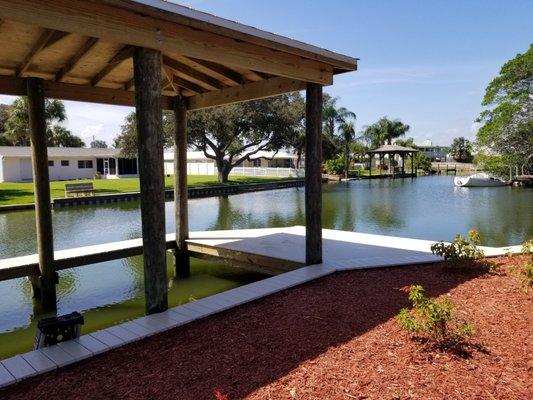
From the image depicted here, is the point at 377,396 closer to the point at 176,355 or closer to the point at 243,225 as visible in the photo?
the point at 176,355

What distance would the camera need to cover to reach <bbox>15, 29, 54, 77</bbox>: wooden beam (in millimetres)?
4785

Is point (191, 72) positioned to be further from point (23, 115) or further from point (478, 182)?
point (478, 182)

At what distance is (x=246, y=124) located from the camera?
31.3m

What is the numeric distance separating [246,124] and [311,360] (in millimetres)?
28927

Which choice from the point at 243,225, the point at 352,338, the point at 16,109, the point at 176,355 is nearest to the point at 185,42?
the point at 176,355

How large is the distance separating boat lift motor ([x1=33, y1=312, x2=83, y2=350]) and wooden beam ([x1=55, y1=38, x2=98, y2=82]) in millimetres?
3357

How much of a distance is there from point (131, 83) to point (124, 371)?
18.2 ft

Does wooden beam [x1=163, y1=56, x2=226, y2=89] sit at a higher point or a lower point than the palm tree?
lower

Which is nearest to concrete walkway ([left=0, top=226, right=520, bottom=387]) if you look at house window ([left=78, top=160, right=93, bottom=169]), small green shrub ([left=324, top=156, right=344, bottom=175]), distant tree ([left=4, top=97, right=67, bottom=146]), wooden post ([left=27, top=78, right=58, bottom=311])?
wooden post ([left=27, top=78, right=58, bottom=311])

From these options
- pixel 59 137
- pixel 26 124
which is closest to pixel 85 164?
pixel 26 124

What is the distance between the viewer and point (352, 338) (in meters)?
3.72

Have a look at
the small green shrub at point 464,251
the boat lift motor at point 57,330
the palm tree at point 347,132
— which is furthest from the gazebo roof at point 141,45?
the palm tree at point 347,132

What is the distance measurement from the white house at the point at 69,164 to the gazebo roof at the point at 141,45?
2280 centimetres

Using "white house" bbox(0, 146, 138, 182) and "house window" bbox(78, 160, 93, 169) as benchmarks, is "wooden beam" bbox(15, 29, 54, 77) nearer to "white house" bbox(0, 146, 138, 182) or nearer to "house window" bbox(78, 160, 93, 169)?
"white house" bbox(0, 146, 138, 182)
